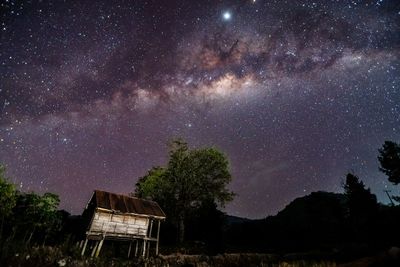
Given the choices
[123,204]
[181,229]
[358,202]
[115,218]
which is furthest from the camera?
[358,202]

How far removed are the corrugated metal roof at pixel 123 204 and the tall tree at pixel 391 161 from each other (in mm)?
39085

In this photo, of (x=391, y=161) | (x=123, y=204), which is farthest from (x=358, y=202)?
(x=123, y=204)

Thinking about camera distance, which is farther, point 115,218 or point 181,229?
point 181,229

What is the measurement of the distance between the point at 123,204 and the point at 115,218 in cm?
181

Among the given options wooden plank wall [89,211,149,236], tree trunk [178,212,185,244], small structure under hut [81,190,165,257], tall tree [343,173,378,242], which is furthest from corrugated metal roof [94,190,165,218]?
tall tree [343,173,378,242]

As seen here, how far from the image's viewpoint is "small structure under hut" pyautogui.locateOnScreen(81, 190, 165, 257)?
23.7 meters

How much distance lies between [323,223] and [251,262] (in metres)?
30.9

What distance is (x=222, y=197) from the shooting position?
38625 mm

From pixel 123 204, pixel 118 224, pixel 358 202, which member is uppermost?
pixel 358 202

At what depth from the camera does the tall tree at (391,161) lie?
143 ft

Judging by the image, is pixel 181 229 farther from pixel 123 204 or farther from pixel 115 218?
pixel 115 218

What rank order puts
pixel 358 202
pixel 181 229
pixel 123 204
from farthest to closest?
1. pixel 358 202
2. pixel 181 229
3. pixel 123 204

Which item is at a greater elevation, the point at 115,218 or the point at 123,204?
the point at 123,204

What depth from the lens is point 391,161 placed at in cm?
4438
